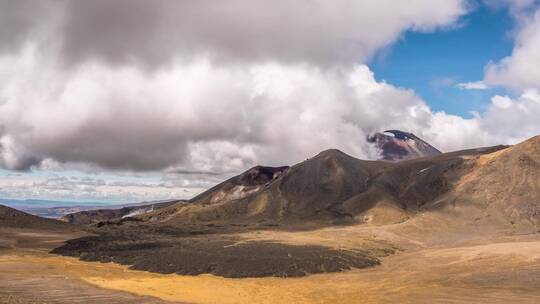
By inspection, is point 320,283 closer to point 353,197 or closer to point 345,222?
point 345,222

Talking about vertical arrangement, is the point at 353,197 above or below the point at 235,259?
above

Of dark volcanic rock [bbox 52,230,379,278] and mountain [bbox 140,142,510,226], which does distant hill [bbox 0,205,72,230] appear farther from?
mountain [bbox 140,142,510,226]

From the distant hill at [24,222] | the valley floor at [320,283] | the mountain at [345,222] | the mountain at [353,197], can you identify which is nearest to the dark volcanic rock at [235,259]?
the mountain at [345,222]

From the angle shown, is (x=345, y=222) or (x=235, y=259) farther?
(x=345, y=222)

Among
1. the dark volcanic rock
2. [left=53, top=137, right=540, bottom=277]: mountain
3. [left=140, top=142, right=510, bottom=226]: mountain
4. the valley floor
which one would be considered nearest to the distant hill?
[left=53, top=137, right=540, bottom=277]: mountain

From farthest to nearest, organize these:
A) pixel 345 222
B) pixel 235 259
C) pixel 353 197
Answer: pixel 353 197, pixel 345 222, pixel 235 259

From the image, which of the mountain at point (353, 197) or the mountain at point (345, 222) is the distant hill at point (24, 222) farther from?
the mountain at point (353, 197)

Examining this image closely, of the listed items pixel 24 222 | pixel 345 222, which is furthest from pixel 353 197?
pixel 24 222

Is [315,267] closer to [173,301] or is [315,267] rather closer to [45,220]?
[173,301]
